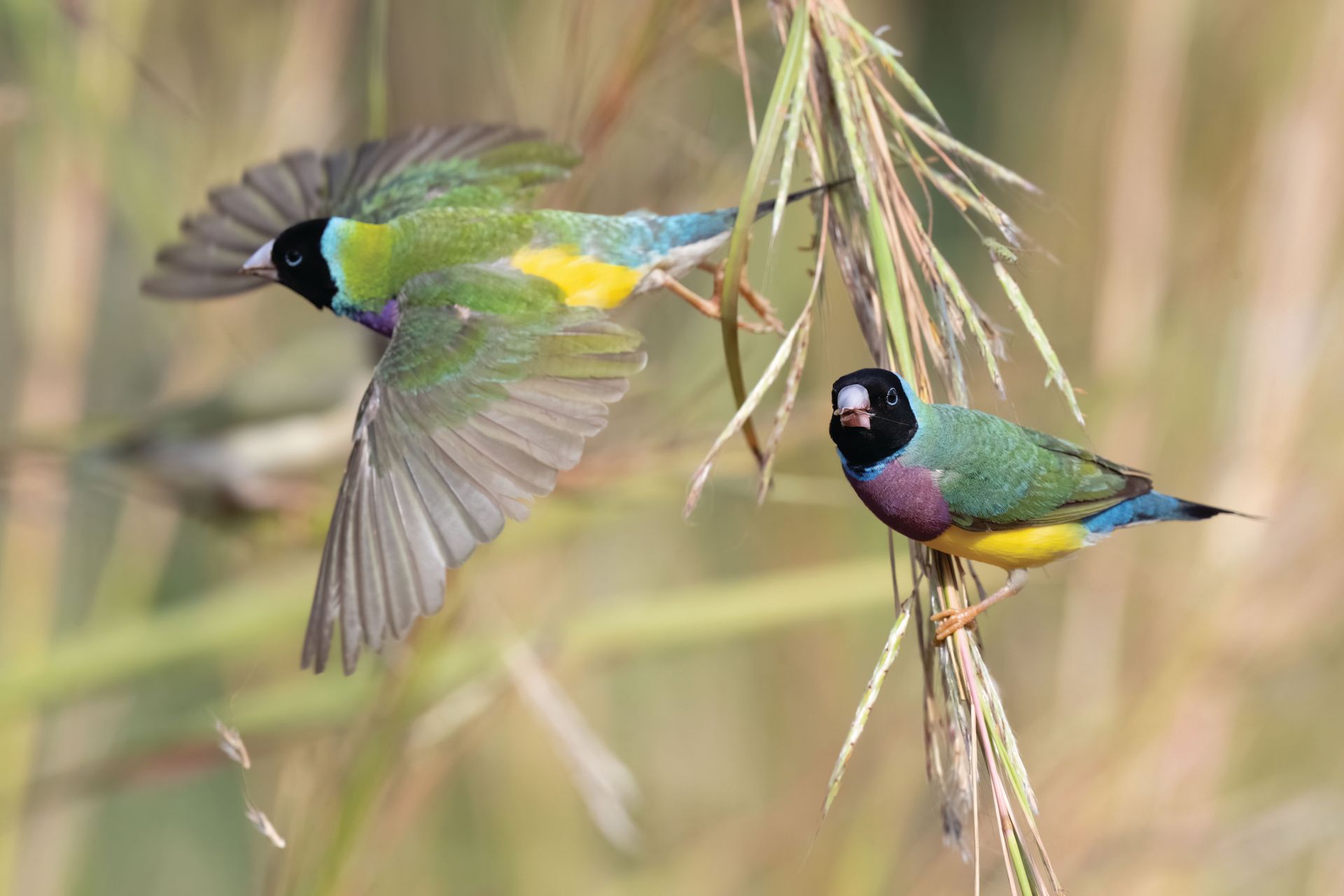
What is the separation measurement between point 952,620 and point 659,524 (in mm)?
2160

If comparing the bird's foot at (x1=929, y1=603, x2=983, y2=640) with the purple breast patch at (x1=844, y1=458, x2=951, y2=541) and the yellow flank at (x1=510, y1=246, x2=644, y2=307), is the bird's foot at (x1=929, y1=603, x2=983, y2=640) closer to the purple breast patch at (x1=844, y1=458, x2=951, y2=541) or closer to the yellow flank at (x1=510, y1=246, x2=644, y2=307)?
the purple breast patch at (x1=844, y1=458, x2=951, y2=541)

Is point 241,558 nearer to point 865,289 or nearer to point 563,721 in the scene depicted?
point 563,721

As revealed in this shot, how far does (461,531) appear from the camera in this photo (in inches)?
54.5

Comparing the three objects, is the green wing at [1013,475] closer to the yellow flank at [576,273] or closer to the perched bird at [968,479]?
the perched bird at [968,479]

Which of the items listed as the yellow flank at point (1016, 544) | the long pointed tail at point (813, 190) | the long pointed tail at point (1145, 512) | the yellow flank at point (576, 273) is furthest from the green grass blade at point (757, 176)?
the long pointed tail at point (1145, 512)

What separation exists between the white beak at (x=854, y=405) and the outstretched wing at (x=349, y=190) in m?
0.80

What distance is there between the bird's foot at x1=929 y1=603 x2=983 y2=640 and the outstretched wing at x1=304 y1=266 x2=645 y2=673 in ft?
1.42

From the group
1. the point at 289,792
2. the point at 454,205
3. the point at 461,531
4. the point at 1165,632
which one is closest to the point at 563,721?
the point at 289,792

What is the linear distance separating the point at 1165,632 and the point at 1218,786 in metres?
0.30

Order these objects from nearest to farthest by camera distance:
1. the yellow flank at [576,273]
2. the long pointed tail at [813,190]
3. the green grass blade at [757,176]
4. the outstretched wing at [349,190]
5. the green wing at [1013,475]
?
the green grass blade at [757,176] → the long pointed tail at [813,190] → the green wing at [1013,475] → the yellow flank at [576,273] → the outstretched wing at [349,190]

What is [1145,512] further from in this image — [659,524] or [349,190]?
[659,524]

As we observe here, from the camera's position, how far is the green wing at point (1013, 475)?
1432mm

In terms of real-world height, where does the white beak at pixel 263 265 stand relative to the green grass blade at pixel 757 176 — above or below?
below

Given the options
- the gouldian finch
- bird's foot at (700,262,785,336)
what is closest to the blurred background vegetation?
bird's foot at (700,262,785,336)
